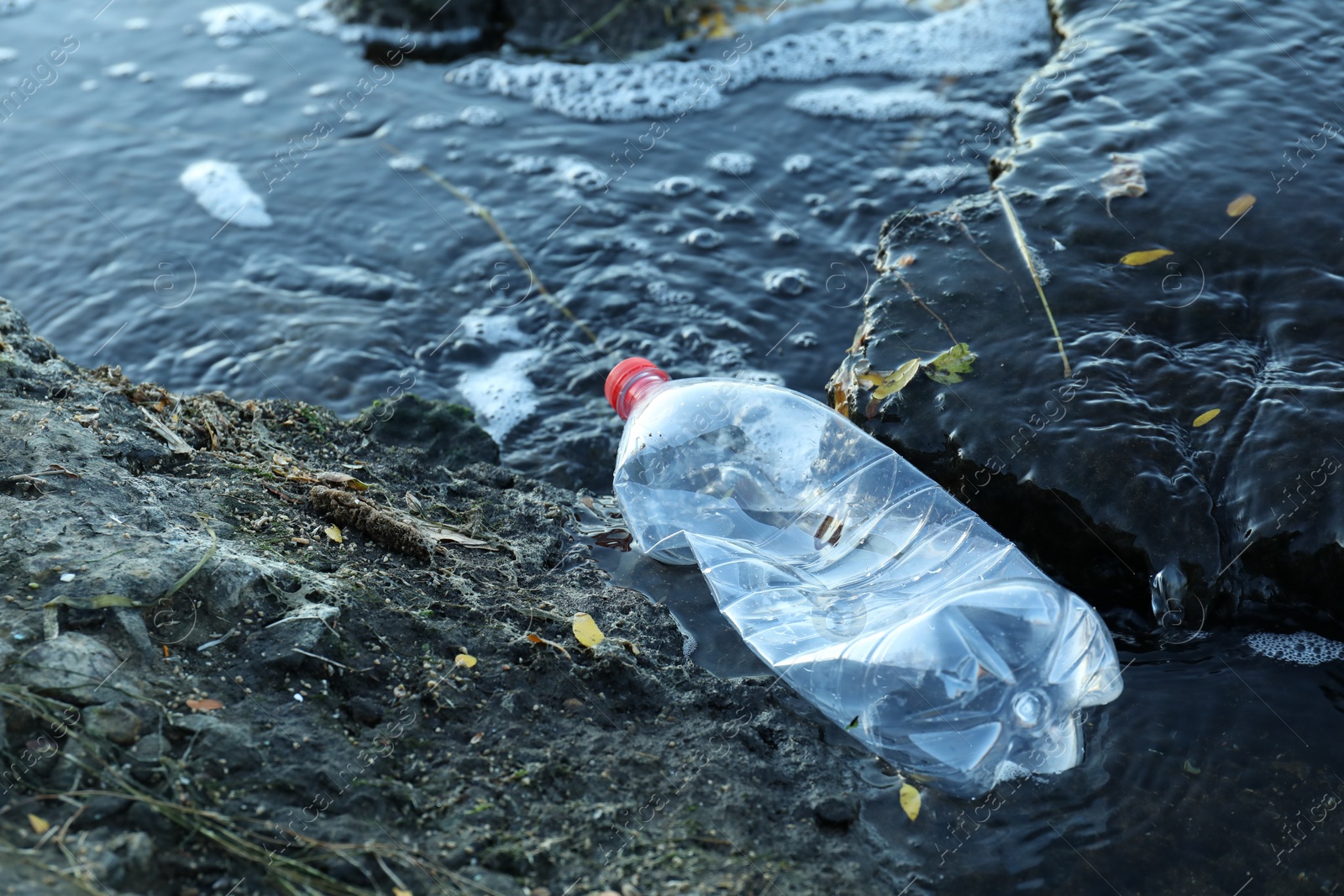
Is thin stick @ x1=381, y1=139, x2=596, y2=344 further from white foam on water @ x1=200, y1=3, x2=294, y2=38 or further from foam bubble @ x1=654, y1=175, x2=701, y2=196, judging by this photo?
white foam on water @ x1=200, y1=3, x2=294, y2=38

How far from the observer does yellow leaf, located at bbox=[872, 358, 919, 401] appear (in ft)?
10.3

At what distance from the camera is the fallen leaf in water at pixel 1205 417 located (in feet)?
9.51

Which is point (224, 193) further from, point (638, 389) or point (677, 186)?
point (638, 389)

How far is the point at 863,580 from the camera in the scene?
286 cm

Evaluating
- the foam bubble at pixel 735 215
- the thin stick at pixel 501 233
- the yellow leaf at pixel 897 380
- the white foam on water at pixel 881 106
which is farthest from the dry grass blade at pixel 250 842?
the white foam on water at pixel 881 106

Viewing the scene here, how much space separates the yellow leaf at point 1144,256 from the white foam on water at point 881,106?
2.05 meters

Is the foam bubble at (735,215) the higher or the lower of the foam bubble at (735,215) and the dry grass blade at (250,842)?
the lower

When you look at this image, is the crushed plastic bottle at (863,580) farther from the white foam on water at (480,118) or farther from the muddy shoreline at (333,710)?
the white foam on water at (480,118)

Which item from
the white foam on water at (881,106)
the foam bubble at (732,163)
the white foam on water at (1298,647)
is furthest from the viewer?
the white foam on water at (881,106)

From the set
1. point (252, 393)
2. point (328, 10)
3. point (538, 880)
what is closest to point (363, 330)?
point (252, 393)

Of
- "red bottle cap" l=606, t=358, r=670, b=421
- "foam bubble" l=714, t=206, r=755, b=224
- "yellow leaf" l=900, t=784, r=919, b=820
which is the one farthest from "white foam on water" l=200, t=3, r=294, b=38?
"yellow leaf" l=900, t=784, r=919, b=820

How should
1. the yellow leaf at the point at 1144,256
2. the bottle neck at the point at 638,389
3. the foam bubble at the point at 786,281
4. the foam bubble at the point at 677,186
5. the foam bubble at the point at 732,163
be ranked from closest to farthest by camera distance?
the bottle neck at the point at 638,389
the yellow leaf at the point at 1144,256
the foam bubble at the point at 786,281
the foam bubble at the point at 677,186
the foam bubble at the point at 732,163

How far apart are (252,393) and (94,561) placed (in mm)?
2073

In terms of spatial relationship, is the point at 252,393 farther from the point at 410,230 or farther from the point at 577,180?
the point at 577,180
